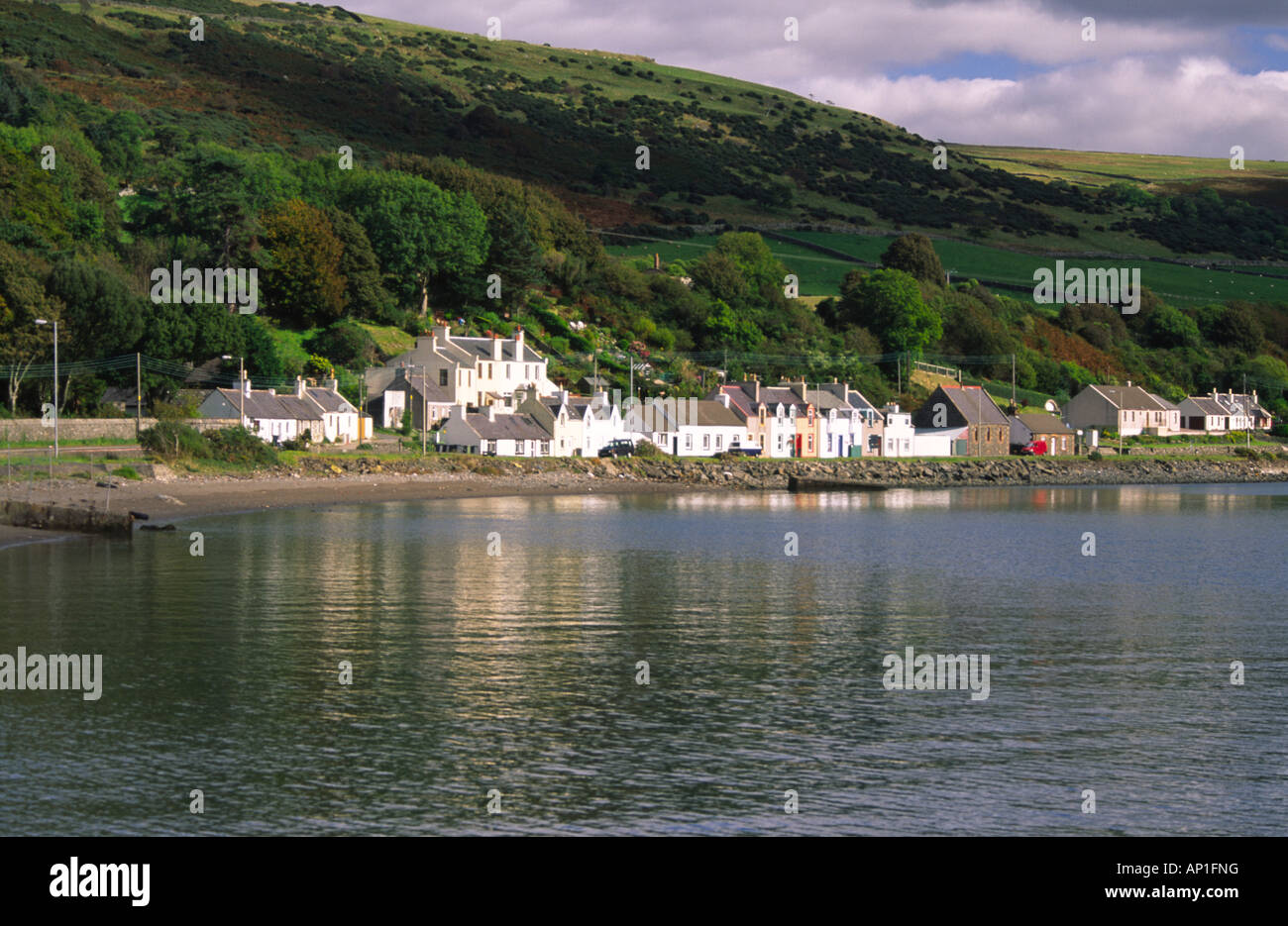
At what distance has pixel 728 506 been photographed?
82.1 meters

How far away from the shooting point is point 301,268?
4250 inches

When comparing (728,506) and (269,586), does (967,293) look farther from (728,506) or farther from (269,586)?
(269,586)

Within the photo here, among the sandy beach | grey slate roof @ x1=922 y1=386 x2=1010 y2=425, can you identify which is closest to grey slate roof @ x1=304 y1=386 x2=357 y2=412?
the sandy beach

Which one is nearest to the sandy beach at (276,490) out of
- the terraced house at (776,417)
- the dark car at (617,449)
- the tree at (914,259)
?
the dark car at (617,449)

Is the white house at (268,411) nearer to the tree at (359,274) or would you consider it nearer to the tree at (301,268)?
the tree at (301,268)

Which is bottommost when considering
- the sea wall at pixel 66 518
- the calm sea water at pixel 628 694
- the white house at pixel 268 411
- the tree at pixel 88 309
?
the calm sea water at pixel 628 694

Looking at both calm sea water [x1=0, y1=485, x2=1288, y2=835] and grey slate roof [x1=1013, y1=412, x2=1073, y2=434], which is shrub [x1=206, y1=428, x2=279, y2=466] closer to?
calm sea water [x1=0, y1=485, x2=1288, y2=835]

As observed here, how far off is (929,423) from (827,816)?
110 metres

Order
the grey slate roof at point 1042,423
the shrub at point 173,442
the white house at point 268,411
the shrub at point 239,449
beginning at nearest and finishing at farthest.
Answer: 1. the shrub at point 173,442
2. the shrub at point 239,449
3. the white house at point 268,411
4. the grey slate roof at point 1042,423

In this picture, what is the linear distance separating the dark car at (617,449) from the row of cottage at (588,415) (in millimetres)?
544

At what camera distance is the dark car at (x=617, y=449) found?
102125 millimetres

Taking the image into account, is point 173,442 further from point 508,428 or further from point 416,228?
point 416,228

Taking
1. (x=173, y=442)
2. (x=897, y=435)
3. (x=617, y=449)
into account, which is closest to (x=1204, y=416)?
(x=897, y=435)

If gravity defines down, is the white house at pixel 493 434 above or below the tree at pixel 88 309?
below
